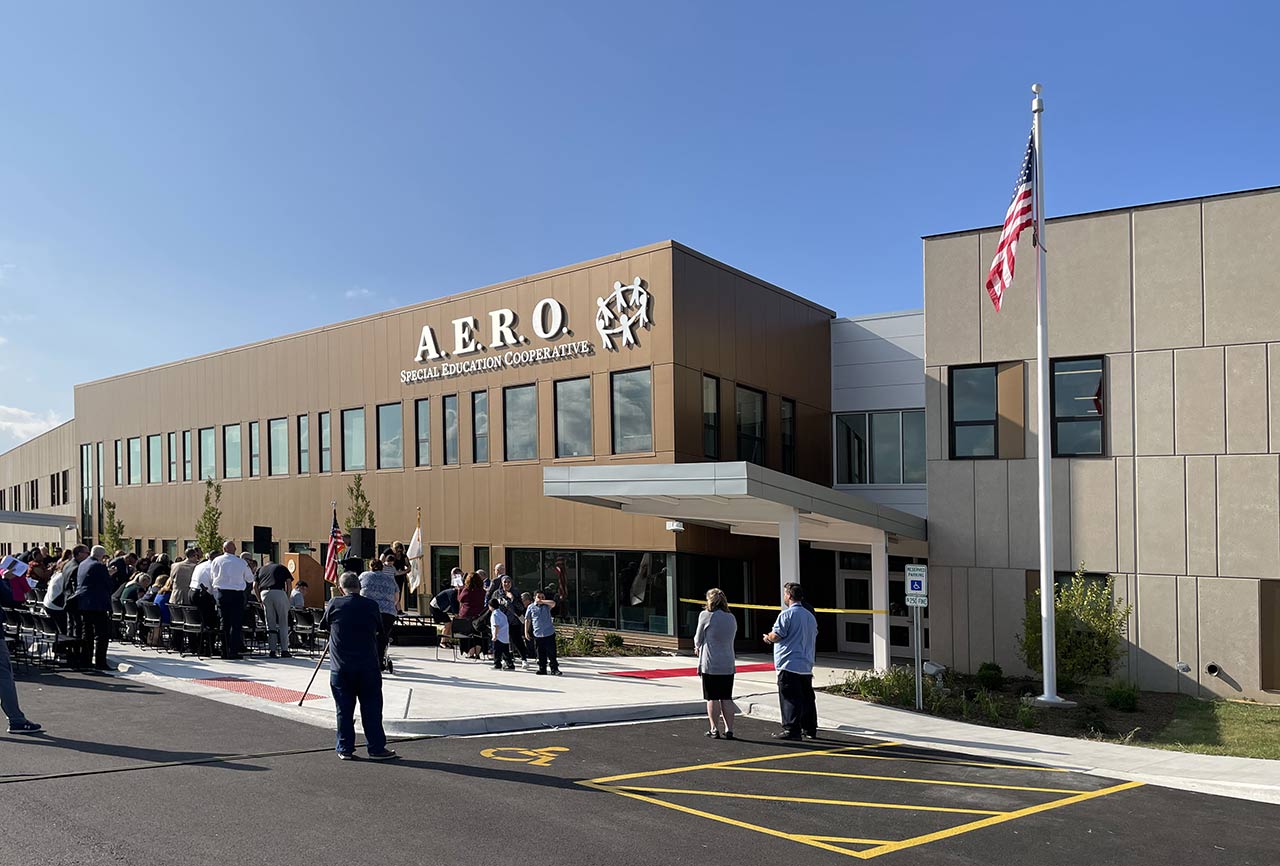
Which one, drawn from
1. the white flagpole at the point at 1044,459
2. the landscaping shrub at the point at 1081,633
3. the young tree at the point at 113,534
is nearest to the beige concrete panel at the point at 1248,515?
the landscaping shrub at the point at 1081,633

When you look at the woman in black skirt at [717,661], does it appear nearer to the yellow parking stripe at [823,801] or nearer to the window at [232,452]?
the yellow parking stripe at [823,801]

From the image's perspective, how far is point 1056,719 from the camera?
15250 mm

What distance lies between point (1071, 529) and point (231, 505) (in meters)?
28.6

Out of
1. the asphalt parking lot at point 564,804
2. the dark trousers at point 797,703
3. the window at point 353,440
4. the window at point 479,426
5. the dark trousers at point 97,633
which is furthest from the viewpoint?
the window at point 353,440

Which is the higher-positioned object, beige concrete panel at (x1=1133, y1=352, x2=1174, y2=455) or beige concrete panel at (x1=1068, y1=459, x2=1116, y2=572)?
beige concrete panel at (x1=1133, y1=352, x2=1174, y2=455)

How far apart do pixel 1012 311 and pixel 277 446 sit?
2448 cm

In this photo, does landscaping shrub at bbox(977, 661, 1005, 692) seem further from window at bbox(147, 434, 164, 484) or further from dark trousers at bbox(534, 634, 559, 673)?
window at bbox(147, 434, 164, 484)

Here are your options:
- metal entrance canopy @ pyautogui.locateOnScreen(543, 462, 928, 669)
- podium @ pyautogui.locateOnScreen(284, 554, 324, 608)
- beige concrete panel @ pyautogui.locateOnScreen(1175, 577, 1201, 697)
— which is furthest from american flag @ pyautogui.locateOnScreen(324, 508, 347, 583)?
beige concrete panel @ pyautogui.locateOnScreen(1175, 577, 1201, 697)

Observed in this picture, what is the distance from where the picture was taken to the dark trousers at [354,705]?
10234 millimetres

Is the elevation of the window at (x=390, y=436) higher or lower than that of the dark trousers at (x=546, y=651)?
higher

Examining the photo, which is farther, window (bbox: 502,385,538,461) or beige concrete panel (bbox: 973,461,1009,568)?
window (bbox: 502,385,538,461)

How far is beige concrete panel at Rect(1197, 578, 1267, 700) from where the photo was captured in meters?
17.7

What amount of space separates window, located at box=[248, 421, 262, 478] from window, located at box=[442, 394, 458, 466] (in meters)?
10.5

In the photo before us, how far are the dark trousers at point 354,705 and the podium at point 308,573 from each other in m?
18.5
